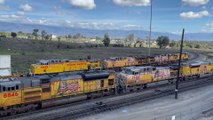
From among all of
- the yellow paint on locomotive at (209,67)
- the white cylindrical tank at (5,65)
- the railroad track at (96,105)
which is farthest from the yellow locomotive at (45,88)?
the yellow paint on locomotive at (209,67)

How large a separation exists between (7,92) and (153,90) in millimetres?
22218

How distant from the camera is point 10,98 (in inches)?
1014

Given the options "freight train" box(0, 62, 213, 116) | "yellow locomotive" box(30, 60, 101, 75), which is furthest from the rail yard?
"yellow locomotive" box(30, 60, 101, 75)

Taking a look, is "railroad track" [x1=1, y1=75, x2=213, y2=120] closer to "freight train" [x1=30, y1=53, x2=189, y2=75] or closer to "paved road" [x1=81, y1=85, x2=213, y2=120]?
"paved road" [x1=81, y1=85, x2=213, y2=120]

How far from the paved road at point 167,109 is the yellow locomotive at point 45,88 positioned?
15.8 feet

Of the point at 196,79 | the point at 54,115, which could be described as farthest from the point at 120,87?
the point at 196,79

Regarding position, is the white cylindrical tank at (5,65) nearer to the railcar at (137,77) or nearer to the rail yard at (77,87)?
the rail yard at (77,87)

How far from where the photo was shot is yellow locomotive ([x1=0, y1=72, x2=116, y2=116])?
2583 cm

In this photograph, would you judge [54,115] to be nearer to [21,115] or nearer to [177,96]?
[21,115]

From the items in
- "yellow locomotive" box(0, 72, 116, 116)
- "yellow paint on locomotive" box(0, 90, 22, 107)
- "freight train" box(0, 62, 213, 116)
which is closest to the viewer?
"yellow paint on locomotive" box(0, 90, 22, 107)

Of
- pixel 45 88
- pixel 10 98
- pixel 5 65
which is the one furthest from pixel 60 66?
pixel 10 98

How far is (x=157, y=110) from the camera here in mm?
30297

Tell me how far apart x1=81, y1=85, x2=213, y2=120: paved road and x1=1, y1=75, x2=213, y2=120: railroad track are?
1093 mm

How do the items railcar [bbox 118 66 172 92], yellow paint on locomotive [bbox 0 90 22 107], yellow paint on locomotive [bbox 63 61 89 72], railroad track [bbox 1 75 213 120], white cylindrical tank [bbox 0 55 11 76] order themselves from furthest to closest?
yellow paint on locomotive [bbox 63 61 89 72], white cylindrical tank [bbox 0 55 11 76], railcar [bbox 118 66 172 92], railroad track [bbox 1 75 213 120], yellow paint on locomotive [bbox 0 90 22 107]
